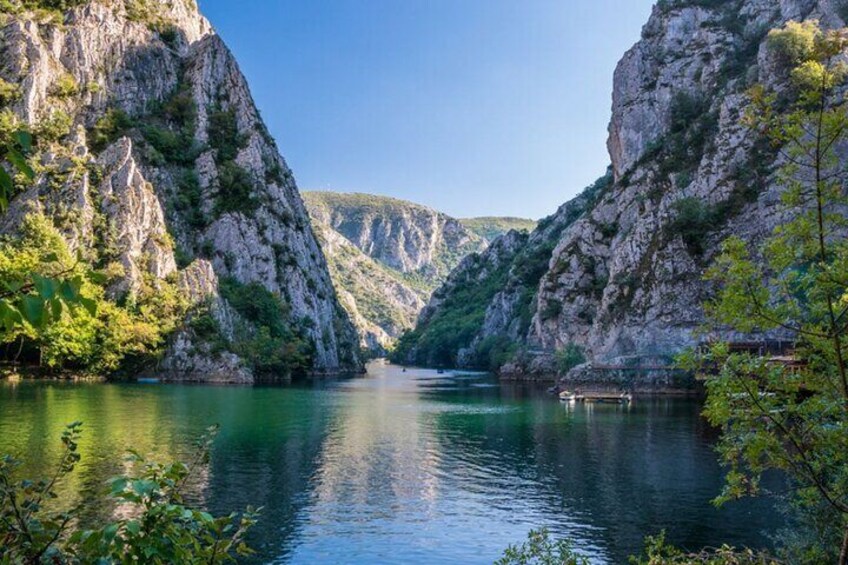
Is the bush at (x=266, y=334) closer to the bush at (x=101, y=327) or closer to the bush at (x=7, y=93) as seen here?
the bush at (x=101, y=327)

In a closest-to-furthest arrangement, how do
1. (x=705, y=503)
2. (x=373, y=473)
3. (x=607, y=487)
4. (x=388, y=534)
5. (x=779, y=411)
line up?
(x=779, y=411)
(x=388, y=534)
(x=705, y=503)
(x=607, y=487)
(x=373, y=473)

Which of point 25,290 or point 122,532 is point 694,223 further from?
point 25,290

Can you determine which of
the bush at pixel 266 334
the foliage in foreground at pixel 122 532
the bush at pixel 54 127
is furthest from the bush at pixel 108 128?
the foliage in foreground at pixel 122 532

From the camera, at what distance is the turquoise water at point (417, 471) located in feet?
90.5

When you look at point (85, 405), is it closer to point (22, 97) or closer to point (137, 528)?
point (137, 528)

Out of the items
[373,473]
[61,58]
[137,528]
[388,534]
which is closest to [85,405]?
[373,473]

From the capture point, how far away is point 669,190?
114625mm

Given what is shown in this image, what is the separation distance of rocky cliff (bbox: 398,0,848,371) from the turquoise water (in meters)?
36.4

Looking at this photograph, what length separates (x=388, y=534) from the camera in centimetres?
2798

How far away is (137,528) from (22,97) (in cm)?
14423

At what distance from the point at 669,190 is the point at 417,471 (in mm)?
91340

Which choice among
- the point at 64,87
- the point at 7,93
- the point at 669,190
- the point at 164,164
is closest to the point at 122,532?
the point at 669,190

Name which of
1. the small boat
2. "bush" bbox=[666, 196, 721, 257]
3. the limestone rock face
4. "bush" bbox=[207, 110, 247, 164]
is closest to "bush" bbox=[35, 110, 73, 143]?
the limestone rock face

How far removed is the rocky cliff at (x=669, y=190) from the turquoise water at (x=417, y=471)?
36365 millimetres
